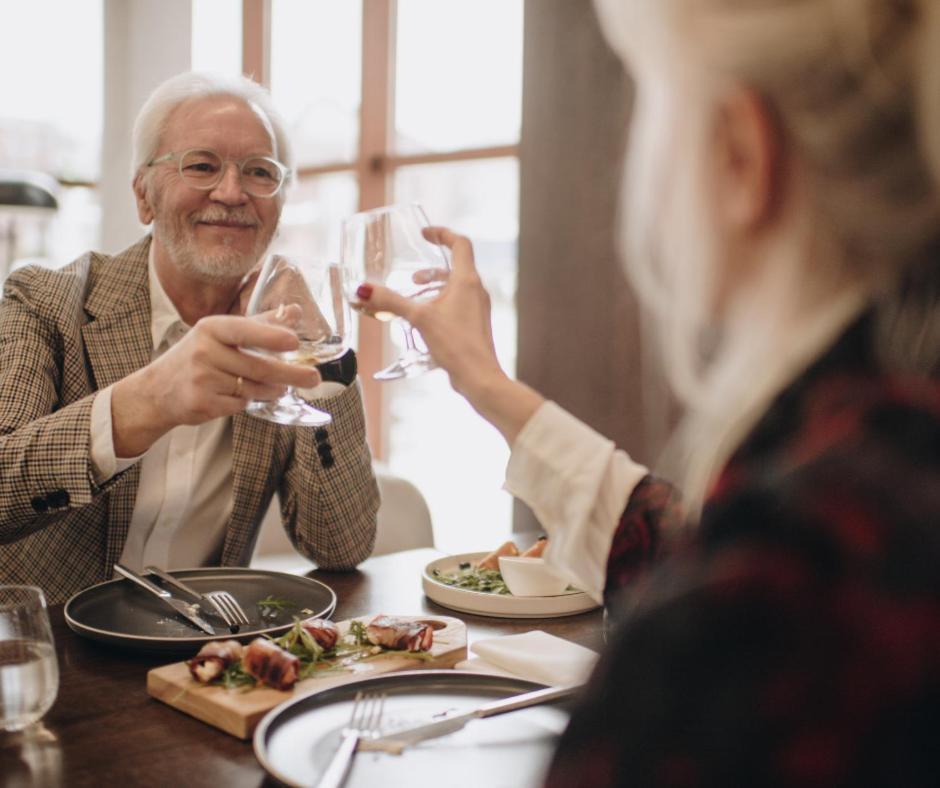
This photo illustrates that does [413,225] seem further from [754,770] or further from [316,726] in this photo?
[754,770]

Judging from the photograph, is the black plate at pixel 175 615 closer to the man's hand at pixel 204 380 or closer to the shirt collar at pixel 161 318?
the man's hand at pixel 204 380

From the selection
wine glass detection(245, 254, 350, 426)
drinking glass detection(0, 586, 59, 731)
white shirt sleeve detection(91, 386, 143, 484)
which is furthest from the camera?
white shirt sleeve detection(91, 386, 143, 484)

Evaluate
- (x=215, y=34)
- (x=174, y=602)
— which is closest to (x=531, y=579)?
(x=174, y=602)

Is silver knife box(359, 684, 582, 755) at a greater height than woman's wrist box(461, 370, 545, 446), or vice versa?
woman's wrist box(461, 370, 545, 446)

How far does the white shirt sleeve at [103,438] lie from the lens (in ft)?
4.57

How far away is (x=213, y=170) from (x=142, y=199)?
20cm

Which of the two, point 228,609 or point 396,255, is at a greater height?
point 396,255

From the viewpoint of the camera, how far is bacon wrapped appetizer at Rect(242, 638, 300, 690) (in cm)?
98

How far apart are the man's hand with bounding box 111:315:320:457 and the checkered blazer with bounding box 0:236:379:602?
0.42ft

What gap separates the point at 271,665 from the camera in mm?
992

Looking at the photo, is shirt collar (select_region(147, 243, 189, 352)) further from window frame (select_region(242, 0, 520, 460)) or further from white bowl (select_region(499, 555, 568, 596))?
window frame (select_region(242, 0, 520, 460))

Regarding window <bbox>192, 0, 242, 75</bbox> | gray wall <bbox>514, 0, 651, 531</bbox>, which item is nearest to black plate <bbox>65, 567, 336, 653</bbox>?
gray wall <bbox>514, 0, 651, 531</bbox>

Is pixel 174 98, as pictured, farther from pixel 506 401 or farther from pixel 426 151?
pixel 426 151

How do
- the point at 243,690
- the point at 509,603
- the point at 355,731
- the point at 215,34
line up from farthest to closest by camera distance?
1. the point at 215,34
2. the point at 509,603
3. the point at 243,690
4. the point at 355,731
